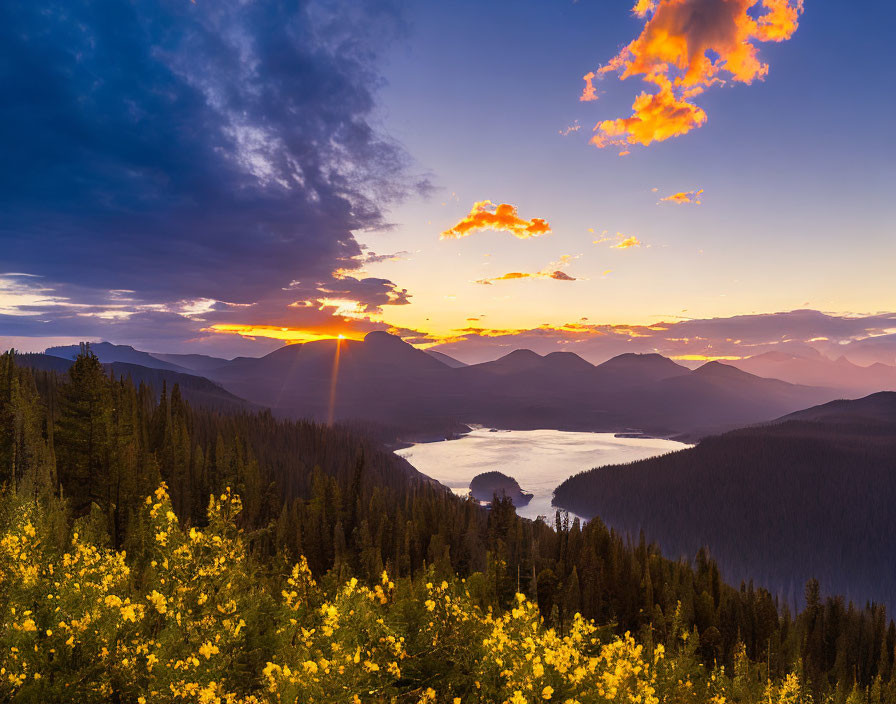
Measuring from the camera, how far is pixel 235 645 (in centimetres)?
1598

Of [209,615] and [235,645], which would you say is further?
[235,645]

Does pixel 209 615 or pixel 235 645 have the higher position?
pixel 209 615

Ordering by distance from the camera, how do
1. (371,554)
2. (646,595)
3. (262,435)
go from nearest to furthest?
(371,554) < (646,595) < (262,435)

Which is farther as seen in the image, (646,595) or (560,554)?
(560,554)

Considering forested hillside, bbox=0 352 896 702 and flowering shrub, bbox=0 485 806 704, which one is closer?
flowering shrub, bbox=0 485 806 704

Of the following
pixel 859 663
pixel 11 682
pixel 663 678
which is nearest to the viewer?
pixel 11 682

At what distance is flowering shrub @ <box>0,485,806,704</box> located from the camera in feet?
41.7

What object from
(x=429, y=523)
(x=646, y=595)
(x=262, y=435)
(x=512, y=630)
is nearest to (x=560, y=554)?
(x=646, y=595)

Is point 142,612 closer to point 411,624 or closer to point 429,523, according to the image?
point 411,624

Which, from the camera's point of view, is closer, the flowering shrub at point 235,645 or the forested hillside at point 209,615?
the flowering shrub at point 235,645

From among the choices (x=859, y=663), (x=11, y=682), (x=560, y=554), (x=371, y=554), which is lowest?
(x=859, y=663)

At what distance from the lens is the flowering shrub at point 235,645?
12711 millimetres

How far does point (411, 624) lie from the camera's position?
1702 centimetres

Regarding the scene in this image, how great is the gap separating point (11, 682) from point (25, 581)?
13.8 ft
